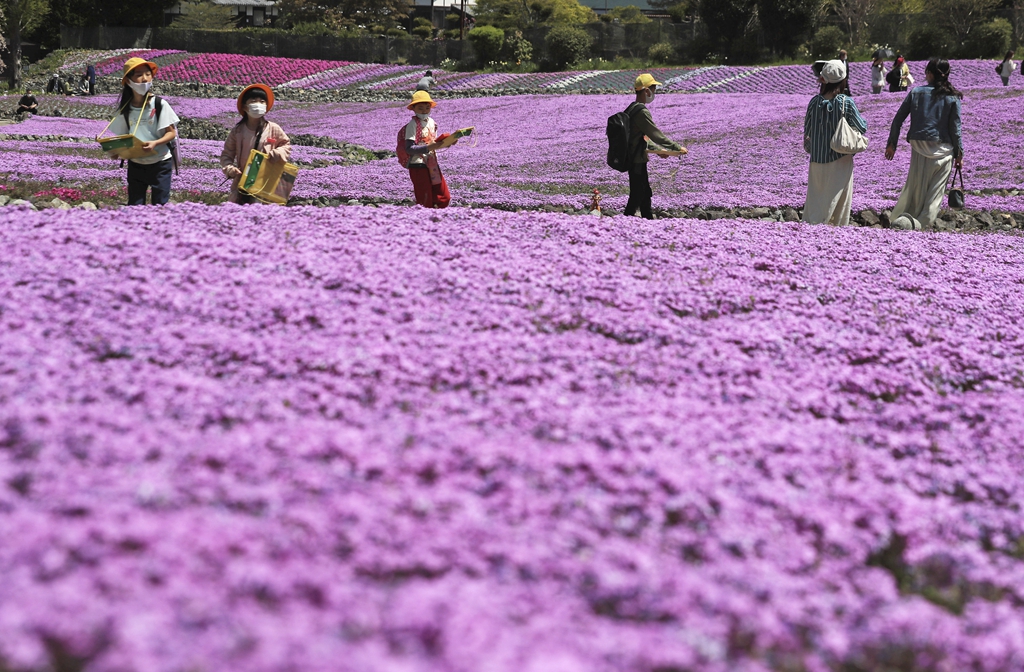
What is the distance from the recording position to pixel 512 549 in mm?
3994

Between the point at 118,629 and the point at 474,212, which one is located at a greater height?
the point at 474,212

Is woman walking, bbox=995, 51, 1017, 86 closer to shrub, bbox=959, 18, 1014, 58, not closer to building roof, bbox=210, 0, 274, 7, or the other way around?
shrub, bbox=959, 18, 1014, 58

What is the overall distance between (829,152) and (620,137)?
3.44 meters

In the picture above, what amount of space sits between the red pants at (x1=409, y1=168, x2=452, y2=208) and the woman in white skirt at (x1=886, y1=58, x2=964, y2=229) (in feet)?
23.5

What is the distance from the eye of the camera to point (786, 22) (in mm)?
64750

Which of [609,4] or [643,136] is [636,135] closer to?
[643,136]

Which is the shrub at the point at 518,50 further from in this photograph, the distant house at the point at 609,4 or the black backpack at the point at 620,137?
the black backpack at the point at 620,137

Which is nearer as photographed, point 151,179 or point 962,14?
point 151,179

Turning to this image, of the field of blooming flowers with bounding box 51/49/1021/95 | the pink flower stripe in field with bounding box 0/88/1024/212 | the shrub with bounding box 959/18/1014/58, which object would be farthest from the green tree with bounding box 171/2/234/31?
the shrub with bounding box 959/18/1014/58

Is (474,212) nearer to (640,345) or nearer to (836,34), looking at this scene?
(640,345)

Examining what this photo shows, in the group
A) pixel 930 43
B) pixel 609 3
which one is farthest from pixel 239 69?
pixel 609 3

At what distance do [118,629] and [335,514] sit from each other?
117 centimetres

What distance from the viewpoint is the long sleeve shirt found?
42.8 feet

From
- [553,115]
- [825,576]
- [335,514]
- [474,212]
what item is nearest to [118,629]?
[335,514]
